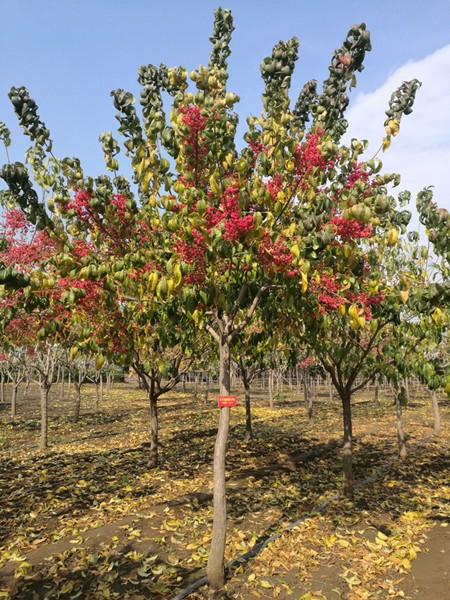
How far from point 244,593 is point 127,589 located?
1566mm

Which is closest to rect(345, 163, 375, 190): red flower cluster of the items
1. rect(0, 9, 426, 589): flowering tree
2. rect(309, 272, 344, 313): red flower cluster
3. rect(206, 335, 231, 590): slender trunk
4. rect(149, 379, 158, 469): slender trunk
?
rect(0, 9, 426, 589): flowering tree

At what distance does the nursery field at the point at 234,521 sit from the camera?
572 centimetres

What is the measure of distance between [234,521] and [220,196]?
6024 millimetres

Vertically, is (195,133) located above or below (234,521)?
above

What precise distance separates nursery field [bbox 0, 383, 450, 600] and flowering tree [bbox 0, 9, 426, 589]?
44.6 inches

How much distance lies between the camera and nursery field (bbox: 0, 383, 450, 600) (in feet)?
18.8

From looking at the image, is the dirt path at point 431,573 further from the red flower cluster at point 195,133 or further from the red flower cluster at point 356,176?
the red flower cluster at point 195,133

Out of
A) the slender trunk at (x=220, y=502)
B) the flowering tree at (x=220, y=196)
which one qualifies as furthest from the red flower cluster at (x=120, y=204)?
the slender trunk at (x=220, y=502)

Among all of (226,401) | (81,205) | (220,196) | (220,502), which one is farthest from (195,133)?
(220,502)

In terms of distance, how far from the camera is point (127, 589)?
5.60 m

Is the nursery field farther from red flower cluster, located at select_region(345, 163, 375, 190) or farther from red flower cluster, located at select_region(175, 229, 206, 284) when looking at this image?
red flower cluster, located at select_region(345, 163, 375, 190)

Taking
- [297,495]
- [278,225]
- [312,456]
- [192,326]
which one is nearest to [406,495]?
[297,495]

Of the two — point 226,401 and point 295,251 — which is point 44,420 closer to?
point 226,401

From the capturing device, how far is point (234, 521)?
25.5 feet
